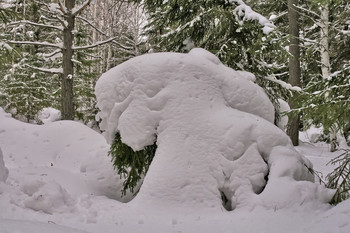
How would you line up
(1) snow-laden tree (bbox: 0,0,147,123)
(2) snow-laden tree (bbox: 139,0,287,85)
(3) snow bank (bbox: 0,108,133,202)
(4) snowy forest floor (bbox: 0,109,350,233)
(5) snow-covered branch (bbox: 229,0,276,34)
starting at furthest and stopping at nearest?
(1) snow-laden tree (bbox: 0,0,147,123)
(2) snow-laden tree (bbox: 139,0,287,85)
(5) snow-covered branch (bbox: 229,0,276,34)
(3) snow bank (bbox: 0,108,133,202)
(4) snowy forest floor (bbox: 0,109,350,233)

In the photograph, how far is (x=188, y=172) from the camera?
4.02m

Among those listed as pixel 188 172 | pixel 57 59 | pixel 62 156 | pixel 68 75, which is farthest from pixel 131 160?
pixel 57 59

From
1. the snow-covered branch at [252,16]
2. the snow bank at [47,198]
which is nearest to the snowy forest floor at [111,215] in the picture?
the snow bank at [47,198]

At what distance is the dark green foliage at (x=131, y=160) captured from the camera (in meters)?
4.83

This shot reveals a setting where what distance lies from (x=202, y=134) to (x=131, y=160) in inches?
56.2

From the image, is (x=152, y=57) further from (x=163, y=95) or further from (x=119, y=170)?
(x=119, y=170)

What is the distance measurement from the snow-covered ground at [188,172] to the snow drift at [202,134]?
1 centimetres

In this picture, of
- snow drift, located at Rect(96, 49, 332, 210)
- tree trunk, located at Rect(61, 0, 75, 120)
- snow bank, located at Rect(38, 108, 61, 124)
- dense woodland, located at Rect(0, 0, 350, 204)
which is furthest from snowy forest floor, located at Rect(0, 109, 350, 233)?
snow bank, located at Rect(38, 108, 61, 124)

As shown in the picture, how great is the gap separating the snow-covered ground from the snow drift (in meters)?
0.01

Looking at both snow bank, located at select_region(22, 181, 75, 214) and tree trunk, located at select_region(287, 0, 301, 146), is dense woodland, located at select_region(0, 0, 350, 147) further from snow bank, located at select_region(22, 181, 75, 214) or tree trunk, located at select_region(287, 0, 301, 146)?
snow bank, located at select_region(22, 181, 75, 214)

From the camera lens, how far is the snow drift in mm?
3897

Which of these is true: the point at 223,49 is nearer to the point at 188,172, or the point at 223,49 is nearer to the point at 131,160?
the point at 131,160

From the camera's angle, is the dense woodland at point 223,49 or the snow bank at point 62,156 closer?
the dense woodland at point 223,49

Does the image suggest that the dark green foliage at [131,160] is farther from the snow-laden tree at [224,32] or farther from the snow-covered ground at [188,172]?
the snow-laden tree at [224,32]
